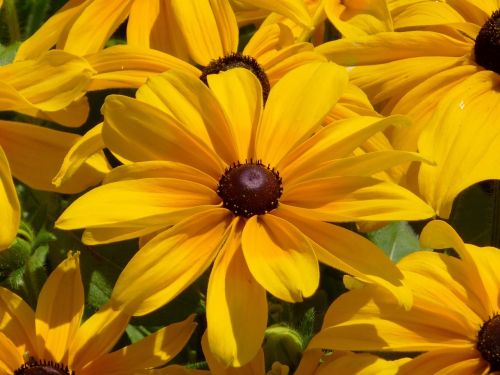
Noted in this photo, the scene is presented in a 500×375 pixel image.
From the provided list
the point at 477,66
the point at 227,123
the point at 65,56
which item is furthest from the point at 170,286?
the point at 477,66

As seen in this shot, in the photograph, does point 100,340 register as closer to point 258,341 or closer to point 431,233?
point 258,341

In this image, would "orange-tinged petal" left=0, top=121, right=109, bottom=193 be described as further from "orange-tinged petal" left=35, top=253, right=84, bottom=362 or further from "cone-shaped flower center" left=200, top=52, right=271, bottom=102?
"cone-shaped flower center" left=200, top=52, right=271, bottom=102

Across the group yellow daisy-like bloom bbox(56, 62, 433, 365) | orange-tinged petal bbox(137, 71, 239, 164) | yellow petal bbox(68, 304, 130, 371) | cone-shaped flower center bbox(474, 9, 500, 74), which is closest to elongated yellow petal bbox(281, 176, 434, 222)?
yellow daisy-like bloom bbox(56, 62, 433, 365)

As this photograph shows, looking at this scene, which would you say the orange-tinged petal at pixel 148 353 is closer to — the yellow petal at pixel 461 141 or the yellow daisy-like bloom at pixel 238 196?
the yellow daisy-like bloom at pixel 238 196

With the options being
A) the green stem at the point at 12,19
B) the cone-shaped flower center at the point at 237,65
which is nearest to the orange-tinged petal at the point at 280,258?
the cone-shaped flower center at the point at 237,65

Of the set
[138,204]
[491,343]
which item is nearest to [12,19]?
[138,204]

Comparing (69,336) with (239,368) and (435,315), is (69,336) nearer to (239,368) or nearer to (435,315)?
(239,368)
